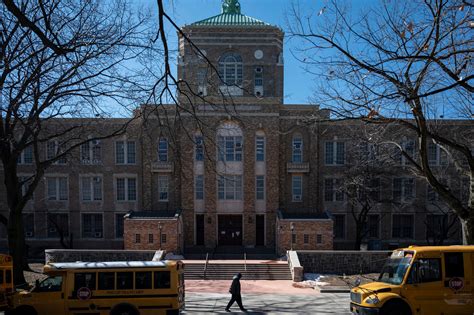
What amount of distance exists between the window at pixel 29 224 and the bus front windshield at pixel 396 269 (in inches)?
1214

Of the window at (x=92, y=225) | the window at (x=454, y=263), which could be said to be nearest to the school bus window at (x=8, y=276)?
the window at (x=454, y=263)

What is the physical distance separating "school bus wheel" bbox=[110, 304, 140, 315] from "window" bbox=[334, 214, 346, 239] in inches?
999

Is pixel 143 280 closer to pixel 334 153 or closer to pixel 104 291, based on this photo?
pixel 104 291

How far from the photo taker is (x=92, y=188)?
34812mm

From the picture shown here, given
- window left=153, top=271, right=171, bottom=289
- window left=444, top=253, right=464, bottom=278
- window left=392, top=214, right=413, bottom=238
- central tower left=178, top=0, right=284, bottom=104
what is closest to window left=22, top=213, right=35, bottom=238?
central tower left=178, top=0, right=284, bottom=104

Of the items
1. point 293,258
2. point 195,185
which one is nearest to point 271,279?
point 293,258

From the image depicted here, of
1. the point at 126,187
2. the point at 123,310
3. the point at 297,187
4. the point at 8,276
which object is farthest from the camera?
the point at 126,187

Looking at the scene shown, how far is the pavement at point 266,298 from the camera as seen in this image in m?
15.8

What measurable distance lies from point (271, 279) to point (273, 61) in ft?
Answer: 66.5

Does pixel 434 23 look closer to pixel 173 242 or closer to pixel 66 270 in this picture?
pixel 66 270

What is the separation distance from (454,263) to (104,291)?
9990 millimetres

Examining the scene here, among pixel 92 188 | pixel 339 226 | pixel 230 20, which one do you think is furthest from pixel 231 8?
pixel 339 226

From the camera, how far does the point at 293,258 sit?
2550cm

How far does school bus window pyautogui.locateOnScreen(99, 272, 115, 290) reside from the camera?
489 inches
